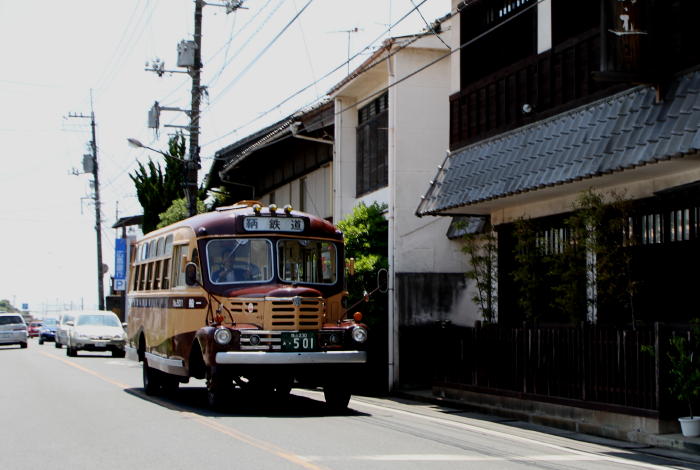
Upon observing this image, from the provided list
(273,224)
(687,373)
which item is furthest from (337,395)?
(687,373)

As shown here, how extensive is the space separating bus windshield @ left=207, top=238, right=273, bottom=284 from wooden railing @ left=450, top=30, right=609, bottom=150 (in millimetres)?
5612

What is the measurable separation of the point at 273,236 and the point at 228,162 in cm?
2336

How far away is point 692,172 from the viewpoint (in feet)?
47.8

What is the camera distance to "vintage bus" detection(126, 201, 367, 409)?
1538 centimetres

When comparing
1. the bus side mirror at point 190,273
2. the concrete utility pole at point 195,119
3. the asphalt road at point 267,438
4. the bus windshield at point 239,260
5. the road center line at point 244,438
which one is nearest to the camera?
the road center line at point 244,438

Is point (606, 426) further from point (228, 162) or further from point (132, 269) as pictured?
point (228, 162)

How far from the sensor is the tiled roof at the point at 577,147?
13.7 metres

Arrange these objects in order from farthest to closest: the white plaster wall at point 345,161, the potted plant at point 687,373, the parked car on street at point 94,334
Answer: the parked car on street at point 94,334
the white plaster wall at point 345,161
the potted plant at point 687,373

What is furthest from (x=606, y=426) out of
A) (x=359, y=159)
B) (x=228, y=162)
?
(x=228, y=162)

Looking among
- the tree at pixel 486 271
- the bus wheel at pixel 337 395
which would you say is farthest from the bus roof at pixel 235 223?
the tree at pixel 486 271

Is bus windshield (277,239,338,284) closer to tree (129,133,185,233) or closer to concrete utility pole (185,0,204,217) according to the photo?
concrete utility pole (185,0,204,217)

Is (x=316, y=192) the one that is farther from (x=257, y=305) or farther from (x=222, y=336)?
(x=222, y=336)

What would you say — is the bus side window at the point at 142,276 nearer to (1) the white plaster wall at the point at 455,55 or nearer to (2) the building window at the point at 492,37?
(1) the white plaster wall at the point at 455,55

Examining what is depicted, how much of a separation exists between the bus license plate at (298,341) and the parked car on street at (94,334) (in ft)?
76.6
